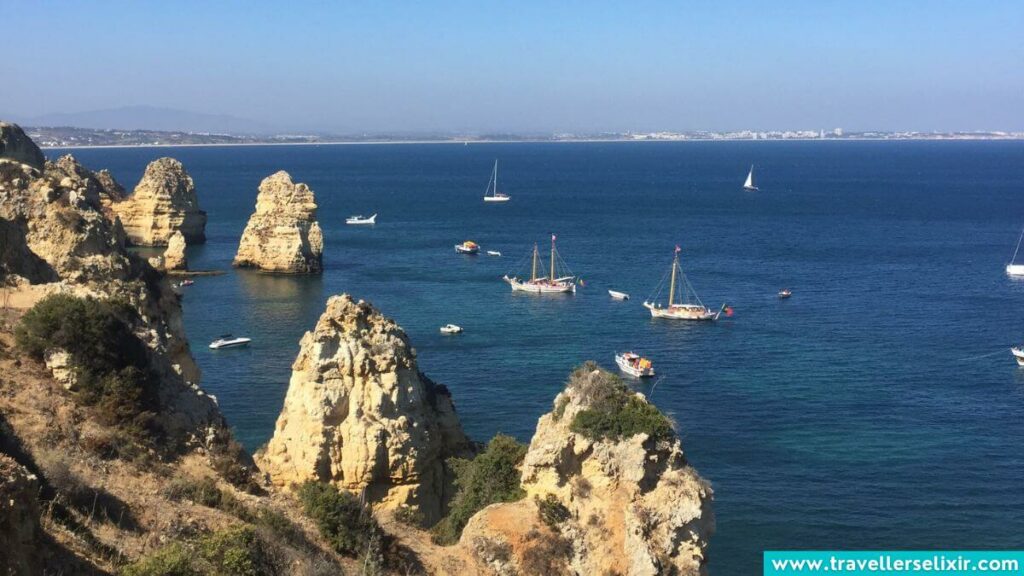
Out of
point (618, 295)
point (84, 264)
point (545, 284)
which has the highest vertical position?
point (84, 264)

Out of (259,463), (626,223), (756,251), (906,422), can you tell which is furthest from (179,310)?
(626,223)

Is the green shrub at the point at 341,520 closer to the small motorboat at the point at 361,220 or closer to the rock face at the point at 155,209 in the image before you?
the rock face at the point at 155,209

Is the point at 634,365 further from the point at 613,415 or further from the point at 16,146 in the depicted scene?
the point at 16,146

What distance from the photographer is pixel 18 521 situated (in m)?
12.4

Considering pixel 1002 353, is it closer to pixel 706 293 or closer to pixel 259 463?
pixel 706 293

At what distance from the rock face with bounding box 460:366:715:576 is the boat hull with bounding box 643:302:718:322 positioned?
51.0 meters

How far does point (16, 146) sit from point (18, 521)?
51.1 meters

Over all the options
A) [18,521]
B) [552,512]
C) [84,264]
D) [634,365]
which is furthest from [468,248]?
[18,521]

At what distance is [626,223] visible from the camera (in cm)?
12862

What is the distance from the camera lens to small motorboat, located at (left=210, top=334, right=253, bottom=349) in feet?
188

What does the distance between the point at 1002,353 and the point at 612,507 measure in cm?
4929

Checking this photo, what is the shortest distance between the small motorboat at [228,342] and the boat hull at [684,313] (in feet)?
95.4

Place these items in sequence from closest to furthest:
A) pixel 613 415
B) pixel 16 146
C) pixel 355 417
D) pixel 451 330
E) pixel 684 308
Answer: pixel 613 415
pixel 355 417
pixel 16 146
pixel 451 330
pixel 684 308

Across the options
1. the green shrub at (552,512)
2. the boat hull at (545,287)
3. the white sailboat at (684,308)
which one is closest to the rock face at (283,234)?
the boat hull at (545,287)
